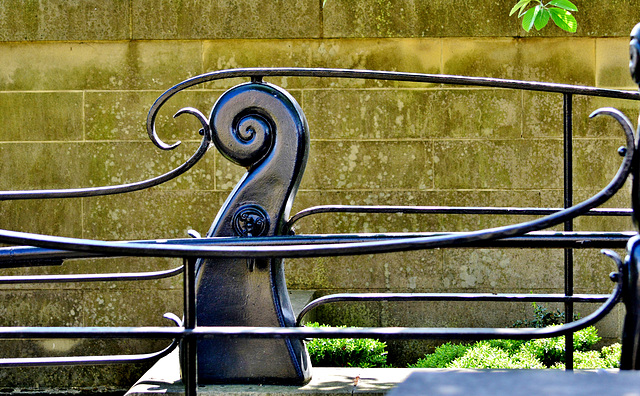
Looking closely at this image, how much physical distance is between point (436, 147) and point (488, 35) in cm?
107

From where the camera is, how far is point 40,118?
18.7 feet

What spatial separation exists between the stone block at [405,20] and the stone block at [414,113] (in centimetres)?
51

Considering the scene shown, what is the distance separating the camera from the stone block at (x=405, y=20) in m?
5.52

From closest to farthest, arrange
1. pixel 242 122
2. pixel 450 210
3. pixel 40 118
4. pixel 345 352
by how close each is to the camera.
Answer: pixel 242 122 < pixel 450 210 < pixel 345 352 < pixel 40 118

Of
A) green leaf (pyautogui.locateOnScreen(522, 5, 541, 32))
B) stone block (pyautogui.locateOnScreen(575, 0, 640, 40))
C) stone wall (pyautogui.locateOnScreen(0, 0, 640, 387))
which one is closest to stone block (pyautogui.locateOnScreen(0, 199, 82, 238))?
stone wall (pyautogui.locateOnScreen(0, 0, 640, 387))

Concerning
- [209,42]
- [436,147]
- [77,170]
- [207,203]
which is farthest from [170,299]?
[436,147]

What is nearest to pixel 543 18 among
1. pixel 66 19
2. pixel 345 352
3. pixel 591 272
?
pixel 345 352

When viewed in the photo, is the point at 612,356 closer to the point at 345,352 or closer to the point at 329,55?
the point at 345,352

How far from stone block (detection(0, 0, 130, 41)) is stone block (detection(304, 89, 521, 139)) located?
5.96ft

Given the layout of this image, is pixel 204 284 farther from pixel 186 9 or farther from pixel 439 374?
pixel 186 9

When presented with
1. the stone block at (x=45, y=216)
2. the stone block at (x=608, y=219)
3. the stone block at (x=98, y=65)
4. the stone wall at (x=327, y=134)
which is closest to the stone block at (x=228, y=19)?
the stone wall at (x=327, y=134)

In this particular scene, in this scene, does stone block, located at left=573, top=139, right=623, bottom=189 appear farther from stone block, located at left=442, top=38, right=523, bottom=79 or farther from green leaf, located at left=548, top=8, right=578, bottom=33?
green leaf, located at left=548, top=8, right=578, bottom=33

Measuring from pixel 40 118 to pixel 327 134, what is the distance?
259 centimetres

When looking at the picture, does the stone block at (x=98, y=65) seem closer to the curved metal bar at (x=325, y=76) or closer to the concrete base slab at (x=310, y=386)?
the curved metal bar at (x=325, y=76)
